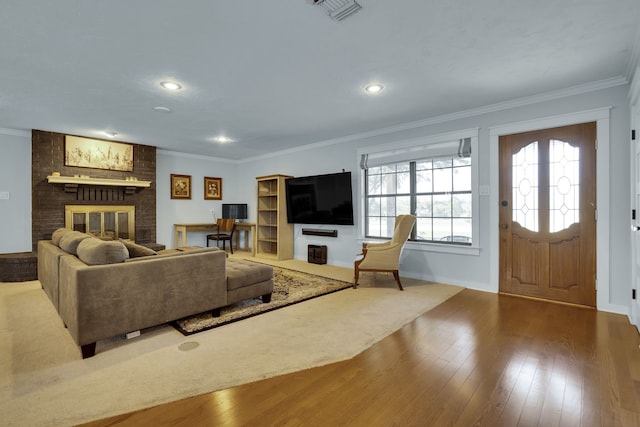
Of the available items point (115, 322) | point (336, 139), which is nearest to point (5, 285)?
point (115, 322)

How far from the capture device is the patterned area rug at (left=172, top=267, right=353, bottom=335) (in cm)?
273

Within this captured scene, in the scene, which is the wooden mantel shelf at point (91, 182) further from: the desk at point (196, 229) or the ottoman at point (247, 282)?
the ottoman at point (247, 282)

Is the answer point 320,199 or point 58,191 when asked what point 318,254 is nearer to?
point 320,199

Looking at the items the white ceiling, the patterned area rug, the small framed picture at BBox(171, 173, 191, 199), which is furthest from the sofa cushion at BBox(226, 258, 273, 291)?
the small framed picture at BBox(171, 173, 191, 199)

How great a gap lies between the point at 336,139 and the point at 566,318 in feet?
13.7

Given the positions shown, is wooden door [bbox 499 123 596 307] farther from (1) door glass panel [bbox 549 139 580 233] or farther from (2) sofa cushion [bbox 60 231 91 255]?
(2) sofa cushion [bbox 60 231 91 255]

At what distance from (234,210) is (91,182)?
9.57ft

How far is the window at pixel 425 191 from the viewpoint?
420 cm

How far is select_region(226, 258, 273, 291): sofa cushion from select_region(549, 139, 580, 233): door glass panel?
3316 millimetres

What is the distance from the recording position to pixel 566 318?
2.96m

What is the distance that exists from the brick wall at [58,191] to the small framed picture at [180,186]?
2.36ft

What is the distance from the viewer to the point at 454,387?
181cm

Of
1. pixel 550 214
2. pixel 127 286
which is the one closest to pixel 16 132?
pixel 127 286

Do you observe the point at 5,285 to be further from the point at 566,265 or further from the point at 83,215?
the point at 566,265
